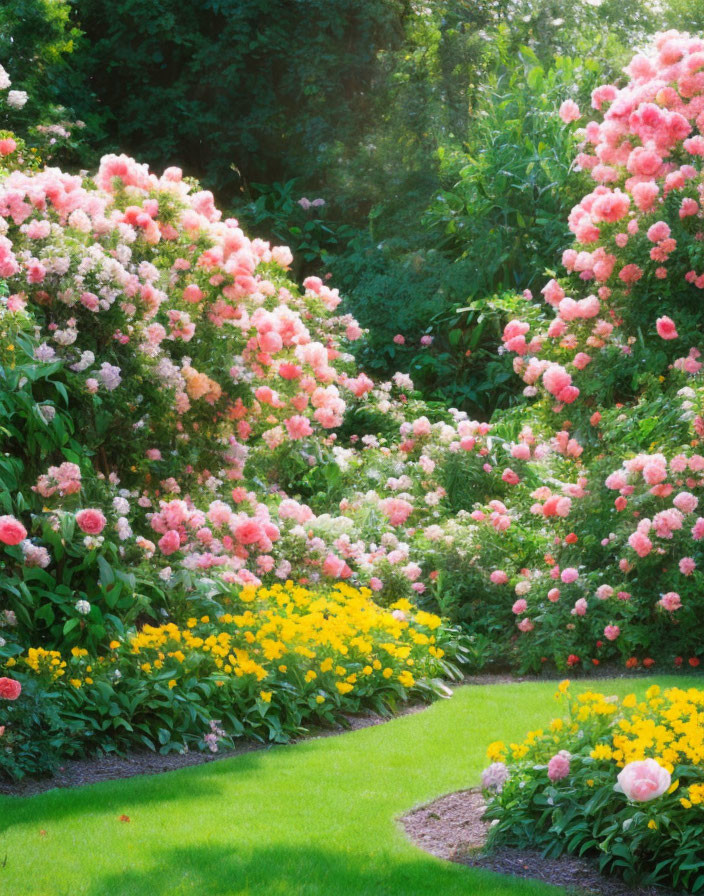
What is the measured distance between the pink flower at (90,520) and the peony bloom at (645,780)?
9.54 ft

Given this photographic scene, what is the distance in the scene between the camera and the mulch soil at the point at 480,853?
3.56 metres

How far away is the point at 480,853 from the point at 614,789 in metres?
0.52

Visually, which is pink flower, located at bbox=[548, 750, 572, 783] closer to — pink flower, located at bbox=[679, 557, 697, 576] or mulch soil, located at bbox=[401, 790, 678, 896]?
mulch soil, located at bbox=[401, 790, 678, 896]

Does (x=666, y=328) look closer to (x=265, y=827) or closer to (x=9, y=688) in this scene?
(x=265, y=827)

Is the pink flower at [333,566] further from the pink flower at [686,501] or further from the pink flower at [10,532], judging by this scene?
the pink flower at [10,532]

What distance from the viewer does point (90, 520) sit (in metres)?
5.46

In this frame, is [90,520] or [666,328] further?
[666,328]

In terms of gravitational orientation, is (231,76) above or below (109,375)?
above

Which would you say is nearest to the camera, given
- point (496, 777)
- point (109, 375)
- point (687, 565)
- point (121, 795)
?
point (496, 777)

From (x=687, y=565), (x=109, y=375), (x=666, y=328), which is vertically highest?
(x=109, y=375)

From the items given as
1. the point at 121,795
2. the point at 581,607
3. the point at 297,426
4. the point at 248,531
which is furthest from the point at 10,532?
the point at 581,607

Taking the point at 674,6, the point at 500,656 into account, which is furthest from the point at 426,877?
the point at 674,6

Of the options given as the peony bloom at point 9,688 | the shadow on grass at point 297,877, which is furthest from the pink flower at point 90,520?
the shadow on grass at point 297,877

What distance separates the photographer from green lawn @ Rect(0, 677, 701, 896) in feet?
11.6
